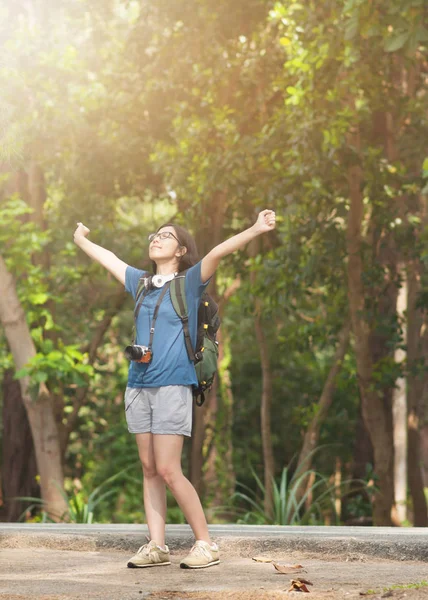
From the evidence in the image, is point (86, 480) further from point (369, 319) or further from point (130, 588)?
point (130, 588)

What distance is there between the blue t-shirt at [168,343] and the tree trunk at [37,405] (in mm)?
5259

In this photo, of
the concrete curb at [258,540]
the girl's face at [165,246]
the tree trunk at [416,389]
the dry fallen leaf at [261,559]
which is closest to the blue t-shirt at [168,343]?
the girl's face at [165,246]

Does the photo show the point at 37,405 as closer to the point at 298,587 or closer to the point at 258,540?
the point at 258,540

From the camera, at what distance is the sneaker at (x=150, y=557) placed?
5113 mm

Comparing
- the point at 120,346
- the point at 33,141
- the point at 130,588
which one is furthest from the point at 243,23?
the point at 120,346

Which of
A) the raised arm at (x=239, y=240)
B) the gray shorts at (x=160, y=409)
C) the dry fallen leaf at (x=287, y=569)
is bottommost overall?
the dry fallen leaf at (x=287, y=569)

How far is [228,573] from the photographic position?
16.4 feet

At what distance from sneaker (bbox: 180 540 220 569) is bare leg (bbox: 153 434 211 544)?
59 millimetres

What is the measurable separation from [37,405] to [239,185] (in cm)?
370

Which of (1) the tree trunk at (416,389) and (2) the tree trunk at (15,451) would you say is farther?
(2) the tree trunk at (15,451)

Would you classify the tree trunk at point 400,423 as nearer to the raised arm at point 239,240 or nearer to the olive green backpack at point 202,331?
the olive green backpack at point 202,331

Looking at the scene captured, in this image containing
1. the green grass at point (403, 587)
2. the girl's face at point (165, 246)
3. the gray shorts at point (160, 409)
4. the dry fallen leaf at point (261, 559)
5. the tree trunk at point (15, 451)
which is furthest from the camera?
the tree trunk at point (15, 451)

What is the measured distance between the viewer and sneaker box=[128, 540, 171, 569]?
5113 mm

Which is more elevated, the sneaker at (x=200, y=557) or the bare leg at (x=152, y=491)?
the bare leg at (x=152, y=491)
